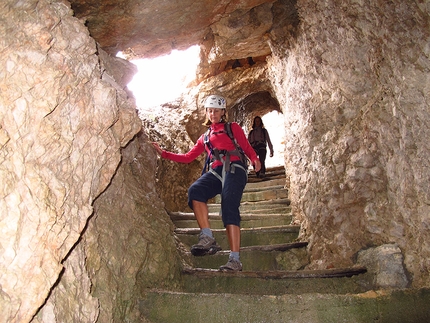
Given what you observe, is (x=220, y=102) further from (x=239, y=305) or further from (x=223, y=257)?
(x=239, y=305)

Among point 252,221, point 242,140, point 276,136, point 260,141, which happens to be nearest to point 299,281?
point 242,140

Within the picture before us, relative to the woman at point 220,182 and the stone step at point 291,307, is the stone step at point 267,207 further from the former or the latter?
the stone step at point 291,307

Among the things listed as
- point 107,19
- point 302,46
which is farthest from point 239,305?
point 302,46

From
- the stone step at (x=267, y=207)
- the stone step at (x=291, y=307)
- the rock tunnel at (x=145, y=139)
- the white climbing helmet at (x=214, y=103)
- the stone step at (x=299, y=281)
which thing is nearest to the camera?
the rock tunnel at (x=145, y=139)

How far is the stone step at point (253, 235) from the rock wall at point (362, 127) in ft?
0.98

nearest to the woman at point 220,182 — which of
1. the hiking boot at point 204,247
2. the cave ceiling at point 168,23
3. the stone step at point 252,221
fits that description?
the hiking boot at point 204,247

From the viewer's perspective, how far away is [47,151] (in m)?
1.58

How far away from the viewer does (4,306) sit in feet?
4.06

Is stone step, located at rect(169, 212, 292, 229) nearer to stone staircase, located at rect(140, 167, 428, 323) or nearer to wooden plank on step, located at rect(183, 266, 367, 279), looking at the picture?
stone staircase, located at rect(140, 167, 428, 323)

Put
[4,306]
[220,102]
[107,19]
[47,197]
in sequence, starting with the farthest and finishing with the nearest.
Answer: [220,102]
[107,19]
[47,197]
[4,306]

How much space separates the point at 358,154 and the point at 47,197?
276 centimetres

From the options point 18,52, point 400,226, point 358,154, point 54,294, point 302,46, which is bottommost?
point 400,226

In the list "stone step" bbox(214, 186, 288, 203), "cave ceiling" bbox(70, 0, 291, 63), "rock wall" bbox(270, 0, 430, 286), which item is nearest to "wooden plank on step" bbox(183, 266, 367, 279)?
"rock wall" bbox(270, 0, 430, 286)

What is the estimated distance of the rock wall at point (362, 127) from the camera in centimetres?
248
